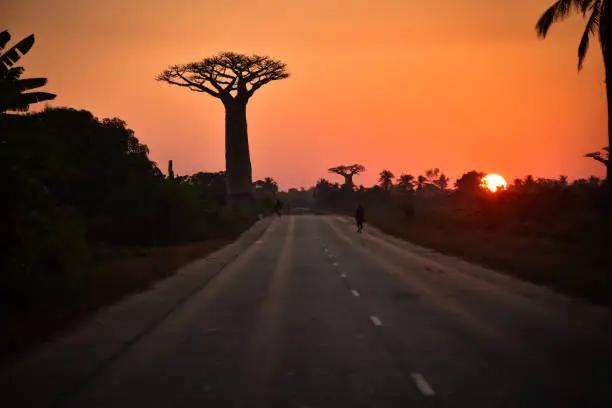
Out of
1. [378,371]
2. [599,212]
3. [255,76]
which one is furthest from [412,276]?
[255,76]

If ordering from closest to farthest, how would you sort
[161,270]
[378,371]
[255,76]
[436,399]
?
[436,399]
[378,371]
[161,270]
[255,76]

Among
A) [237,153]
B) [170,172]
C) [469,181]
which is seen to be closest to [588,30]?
[170,172]

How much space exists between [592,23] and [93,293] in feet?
55.5

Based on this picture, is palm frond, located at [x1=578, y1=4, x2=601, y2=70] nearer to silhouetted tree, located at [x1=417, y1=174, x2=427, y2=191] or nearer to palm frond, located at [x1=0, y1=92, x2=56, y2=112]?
palm frond, located at [x1=0, y1=92, x2=56, y2=112]

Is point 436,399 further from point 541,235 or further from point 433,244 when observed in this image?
point 541,235

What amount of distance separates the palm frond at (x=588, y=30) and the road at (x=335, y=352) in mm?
8990

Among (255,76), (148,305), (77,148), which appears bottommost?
(148,305)

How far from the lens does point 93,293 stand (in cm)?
1764

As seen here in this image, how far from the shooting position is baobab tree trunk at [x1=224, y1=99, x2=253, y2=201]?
90688 millimetres

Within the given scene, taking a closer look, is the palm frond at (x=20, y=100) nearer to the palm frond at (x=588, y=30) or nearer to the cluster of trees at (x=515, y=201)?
the palm frond at (x=588, y=30)

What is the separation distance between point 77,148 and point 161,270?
25.5 meters

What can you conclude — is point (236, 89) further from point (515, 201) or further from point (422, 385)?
point (422, 385)

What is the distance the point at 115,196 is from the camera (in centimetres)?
4319

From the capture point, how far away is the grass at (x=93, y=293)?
38.6ft
